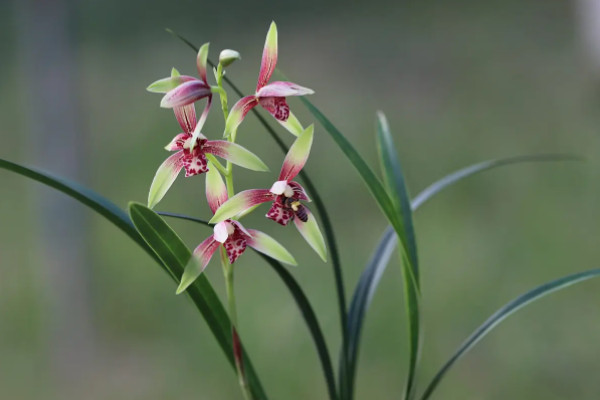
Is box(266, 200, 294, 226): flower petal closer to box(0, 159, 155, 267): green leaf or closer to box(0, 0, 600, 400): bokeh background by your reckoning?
box(0, 159, 155, 267): green leaf

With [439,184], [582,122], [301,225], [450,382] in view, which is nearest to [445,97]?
[582,122]

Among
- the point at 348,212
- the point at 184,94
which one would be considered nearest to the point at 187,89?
the point at 184,94

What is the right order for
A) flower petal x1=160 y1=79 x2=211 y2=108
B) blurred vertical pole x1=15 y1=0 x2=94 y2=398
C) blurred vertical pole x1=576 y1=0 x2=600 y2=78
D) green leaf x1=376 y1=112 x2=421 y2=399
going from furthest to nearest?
1. blurred vertical pole x1=576 y1=0 x2=600 y2=78
2. blurred vertical pole x1=15 y1=0 x2=94 y2=398
3. green leaf x1=376 y1=112 x2=421 y2=399
4. flower petal x1=160 y1=79 x2=211 y2=108

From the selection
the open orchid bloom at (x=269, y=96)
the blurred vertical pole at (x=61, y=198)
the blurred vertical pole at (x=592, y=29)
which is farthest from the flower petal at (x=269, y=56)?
the blurred vertical pole at (x=592, y=29)

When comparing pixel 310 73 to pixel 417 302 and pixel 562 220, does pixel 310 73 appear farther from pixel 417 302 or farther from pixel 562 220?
pixel 417 302

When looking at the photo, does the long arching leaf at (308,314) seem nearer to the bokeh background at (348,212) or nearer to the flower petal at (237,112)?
the flower petal at (237,112)

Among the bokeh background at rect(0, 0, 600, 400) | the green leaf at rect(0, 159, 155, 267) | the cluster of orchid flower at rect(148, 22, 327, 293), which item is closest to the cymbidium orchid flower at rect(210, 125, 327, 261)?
the cluster of orchid flower at rect(148, 22, 327, 293)
